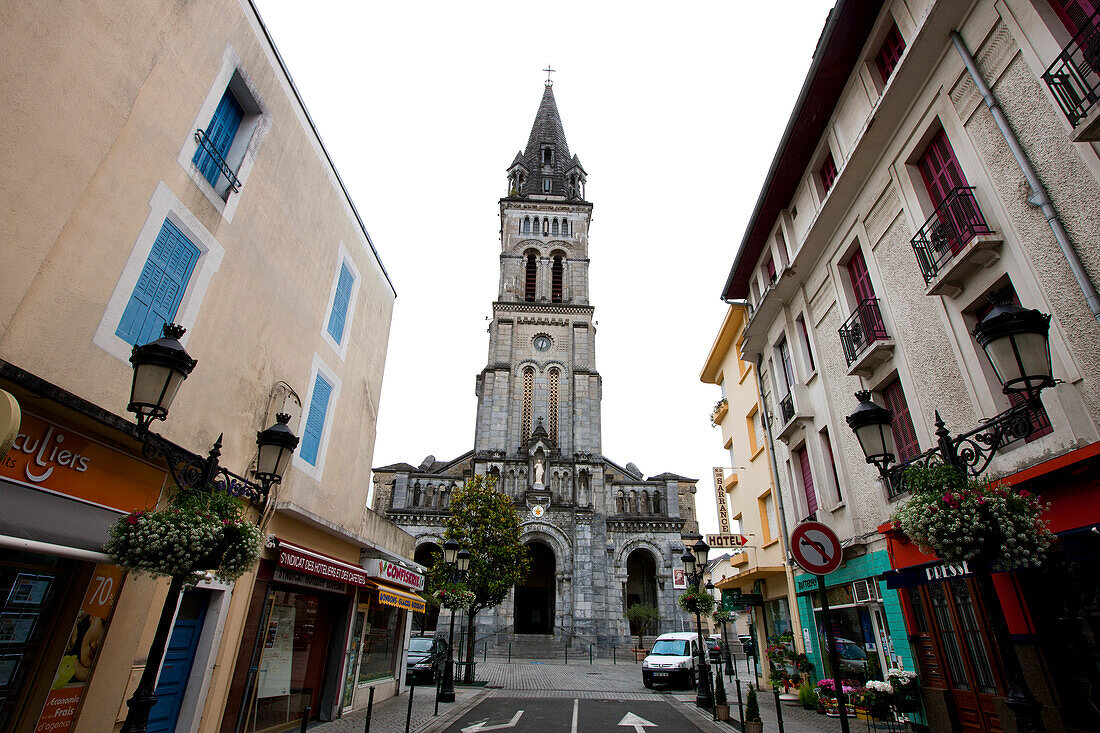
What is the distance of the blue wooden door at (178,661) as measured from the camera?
683cm

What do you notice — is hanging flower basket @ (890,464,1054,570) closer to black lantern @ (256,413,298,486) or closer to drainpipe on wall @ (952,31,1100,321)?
drainpipe on wall @ (952,31,1100,321)

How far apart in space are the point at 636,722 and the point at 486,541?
11.1 metres

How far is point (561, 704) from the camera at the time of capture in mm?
13414

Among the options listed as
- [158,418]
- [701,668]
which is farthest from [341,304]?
[701,668]

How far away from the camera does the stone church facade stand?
33844 mm

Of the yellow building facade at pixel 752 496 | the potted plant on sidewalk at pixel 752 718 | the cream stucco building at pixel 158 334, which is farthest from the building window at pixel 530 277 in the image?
the potted plant on sidewalk at pixel 752 718

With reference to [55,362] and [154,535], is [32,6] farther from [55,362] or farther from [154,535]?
[154,535]

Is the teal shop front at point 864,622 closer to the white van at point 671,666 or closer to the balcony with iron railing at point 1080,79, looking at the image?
the white van at point 671,666

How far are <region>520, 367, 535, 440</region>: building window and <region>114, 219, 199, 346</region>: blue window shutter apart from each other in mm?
32748

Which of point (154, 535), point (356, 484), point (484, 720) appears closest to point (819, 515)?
point (484, 720)

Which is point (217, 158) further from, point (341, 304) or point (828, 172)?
point (828, 172)

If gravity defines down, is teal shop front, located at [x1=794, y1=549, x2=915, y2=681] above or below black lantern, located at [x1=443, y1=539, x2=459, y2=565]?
below

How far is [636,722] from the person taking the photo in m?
10.9

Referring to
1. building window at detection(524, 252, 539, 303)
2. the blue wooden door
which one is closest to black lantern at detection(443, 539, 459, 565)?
the blue wooden door
